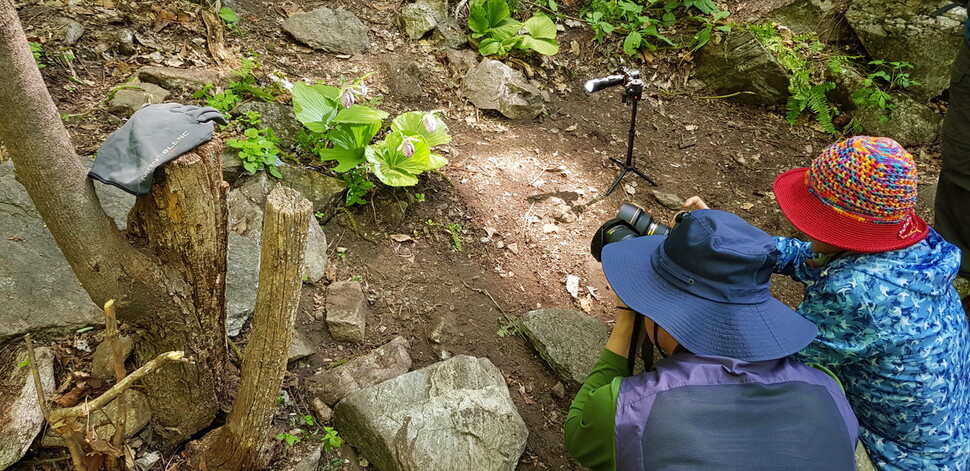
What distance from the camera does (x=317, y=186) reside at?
12.7 ft

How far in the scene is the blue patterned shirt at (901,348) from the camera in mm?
1968

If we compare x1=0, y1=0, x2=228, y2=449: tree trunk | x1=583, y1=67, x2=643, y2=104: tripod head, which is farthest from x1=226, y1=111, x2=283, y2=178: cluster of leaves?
x1=583, y1=67, x2=643, y2=104: tripod head

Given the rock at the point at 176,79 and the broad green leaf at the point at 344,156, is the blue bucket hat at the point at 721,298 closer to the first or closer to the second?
the broad green leaf at the point at 344,156

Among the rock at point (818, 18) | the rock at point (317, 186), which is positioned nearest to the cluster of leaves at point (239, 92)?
the rock at point (317, 186)

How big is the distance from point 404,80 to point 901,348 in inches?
168

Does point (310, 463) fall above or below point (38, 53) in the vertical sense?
below

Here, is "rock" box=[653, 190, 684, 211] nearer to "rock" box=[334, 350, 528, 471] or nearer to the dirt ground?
the dirt ground

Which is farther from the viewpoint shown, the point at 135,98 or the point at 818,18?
the point at 818,18

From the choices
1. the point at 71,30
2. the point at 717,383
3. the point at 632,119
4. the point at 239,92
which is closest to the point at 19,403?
the point at 239,92

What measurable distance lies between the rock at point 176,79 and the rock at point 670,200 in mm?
3632

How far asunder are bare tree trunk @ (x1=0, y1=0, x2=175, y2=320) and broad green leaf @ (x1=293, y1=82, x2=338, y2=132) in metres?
1.89

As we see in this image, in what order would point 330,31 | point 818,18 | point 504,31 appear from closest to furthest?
point 330,31, point 504,31, point 818,18

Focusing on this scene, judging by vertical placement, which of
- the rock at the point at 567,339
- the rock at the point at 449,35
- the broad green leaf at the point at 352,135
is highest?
the rock at the point at 449,35

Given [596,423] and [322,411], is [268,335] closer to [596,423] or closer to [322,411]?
[322,411]
